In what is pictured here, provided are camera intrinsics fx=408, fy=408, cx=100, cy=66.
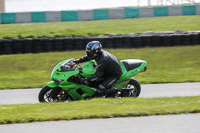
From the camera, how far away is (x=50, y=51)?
1609cm

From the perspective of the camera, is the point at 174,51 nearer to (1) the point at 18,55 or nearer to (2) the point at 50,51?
(2) the point at 50,51

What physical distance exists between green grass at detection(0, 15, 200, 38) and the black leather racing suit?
9.81 metres

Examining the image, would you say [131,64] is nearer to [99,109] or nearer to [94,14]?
[99,109]

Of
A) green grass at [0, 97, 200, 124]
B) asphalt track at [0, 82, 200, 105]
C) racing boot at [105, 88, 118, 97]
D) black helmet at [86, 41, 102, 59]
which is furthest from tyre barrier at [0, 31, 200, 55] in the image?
green grass at [0, 97, 200, 124]

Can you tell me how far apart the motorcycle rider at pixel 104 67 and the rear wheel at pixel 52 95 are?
0.58 metres

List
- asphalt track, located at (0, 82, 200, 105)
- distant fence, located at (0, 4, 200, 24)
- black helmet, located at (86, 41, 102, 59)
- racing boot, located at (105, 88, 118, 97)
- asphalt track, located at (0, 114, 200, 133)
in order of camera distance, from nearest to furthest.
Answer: asphalt track, located at (0, 114, 200, 133) < black helmet, located at (86, 41, 102, 59) < racing boot, located at (105, 88, 118, 97) < asphalt track, located at (0, 82, 200, 105) < distant fence, located at (0, 4, 200, 24)

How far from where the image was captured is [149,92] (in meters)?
10.4

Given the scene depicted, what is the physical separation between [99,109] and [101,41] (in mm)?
8627

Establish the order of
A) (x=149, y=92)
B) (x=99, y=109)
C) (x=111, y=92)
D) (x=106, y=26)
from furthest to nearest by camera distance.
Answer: (x=106, y=26)
(x=149, y=92)
(x=111, y=92)
(x=99, y=109)

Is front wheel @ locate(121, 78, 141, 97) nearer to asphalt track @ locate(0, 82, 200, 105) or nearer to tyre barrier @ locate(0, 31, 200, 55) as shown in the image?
asphalt track @ locate(0, 82, 200, 105)

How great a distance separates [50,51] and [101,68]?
7.72 metres

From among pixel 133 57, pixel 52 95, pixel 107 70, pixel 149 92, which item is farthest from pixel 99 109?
pixel 133 57

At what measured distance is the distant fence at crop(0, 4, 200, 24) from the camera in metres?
24.2

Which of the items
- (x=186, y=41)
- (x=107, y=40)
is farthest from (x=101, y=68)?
(x=186, y=41)
